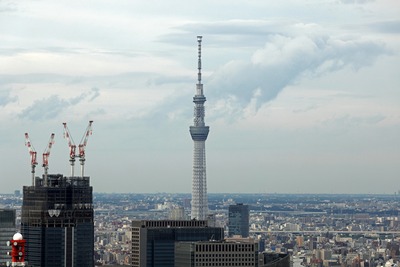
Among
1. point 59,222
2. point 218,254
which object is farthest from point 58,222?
point 218,254

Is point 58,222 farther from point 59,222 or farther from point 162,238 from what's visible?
point 162,238

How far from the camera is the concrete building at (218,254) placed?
97688mm

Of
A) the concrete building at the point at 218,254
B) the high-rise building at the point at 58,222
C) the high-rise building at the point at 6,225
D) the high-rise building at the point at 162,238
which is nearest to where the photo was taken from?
the high-rise building at the point at 6,225

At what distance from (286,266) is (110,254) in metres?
59.9

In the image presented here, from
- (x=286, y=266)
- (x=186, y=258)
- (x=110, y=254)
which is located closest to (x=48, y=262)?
(x=186, y=258)

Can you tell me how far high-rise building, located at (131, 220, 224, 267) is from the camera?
373 feet

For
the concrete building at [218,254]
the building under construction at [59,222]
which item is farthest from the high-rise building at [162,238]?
the building under construction at [59,222]

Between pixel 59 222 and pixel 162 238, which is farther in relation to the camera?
pixel 162 238

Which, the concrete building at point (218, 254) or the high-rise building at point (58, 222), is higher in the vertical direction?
the high-rise building at point (58, 222)

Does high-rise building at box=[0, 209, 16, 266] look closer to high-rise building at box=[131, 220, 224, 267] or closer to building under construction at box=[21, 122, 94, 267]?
building under construction at box=[21, 122, 94, 267]

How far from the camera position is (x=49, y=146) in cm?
10806

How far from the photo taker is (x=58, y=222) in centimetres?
9450

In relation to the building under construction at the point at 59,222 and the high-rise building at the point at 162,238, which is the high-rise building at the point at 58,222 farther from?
the high-rise building at the point at 162,238

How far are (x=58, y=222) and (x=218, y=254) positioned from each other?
41.3 ft
